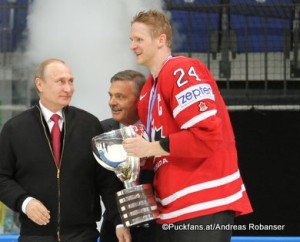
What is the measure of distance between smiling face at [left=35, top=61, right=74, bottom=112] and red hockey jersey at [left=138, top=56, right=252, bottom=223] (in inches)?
15.5

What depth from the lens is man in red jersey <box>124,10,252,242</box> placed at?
2510 mm

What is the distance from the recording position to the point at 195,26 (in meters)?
5.64

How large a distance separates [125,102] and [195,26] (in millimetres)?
2737

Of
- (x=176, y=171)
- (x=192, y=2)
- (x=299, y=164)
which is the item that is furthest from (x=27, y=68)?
(x=176, y=171)

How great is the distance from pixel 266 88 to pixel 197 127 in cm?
272

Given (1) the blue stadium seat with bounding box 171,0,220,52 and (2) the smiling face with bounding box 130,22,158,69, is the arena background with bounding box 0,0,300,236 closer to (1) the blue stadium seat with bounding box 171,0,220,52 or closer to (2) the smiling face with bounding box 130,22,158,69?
(1) the blue stadium seat with bounding box 171,0,220,52

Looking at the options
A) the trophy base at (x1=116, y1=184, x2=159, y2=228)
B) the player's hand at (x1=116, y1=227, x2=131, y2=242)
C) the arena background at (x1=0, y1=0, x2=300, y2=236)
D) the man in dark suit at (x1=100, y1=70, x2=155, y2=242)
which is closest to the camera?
the trophy base at (x1=116, y1=184, x2=159, y2=228)

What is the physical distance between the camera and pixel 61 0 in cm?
497

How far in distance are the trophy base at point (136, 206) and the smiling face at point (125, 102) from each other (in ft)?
1.48

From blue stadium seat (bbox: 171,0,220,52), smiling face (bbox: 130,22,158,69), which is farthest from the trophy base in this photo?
blue stadium seat (bbox: 171,0,220,52)

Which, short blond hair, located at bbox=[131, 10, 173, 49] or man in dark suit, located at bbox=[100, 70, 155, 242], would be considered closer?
short blond hair, located at bbox=[131, 10, 173, 49]

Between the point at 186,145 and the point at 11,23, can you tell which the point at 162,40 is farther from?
the point at 11,23

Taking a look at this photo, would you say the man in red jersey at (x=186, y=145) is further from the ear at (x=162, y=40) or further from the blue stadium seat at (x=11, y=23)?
the blue stadium seat at (x=11, y=23)

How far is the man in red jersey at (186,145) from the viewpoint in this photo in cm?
251
